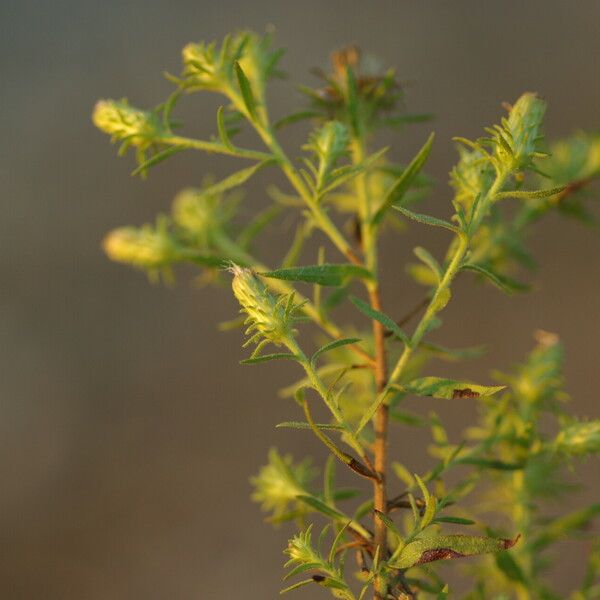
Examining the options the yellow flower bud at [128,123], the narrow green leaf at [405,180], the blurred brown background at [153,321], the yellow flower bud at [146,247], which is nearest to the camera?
the narrow green leaf at [405,180]

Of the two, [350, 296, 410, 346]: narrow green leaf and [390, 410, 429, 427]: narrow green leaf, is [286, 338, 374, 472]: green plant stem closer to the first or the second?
[350, 296, 410, 346]: narrow green leaf

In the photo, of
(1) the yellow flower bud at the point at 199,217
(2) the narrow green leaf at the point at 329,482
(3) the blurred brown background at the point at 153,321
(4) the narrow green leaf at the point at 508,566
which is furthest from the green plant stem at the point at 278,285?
(3) the blurred brown background at the point at 153,321

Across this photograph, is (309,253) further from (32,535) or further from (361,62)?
(361,62)

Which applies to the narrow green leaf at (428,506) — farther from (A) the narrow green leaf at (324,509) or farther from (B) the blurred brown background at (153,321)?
(B) the blurred brown background at (153,321)

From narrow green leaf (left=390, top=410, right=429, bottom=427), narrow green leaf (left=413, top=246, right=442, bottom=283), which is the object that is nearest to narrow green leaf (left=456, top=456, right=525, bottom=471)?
narrow green leaf (left=390, top=410, right=429, bottom=427)

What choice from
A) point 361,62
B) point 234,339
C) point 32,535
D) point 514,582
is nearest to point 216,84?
point 361,62

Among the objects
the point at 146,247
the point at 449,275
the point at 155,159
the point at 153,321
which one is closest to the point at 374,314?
the point at 449,275
